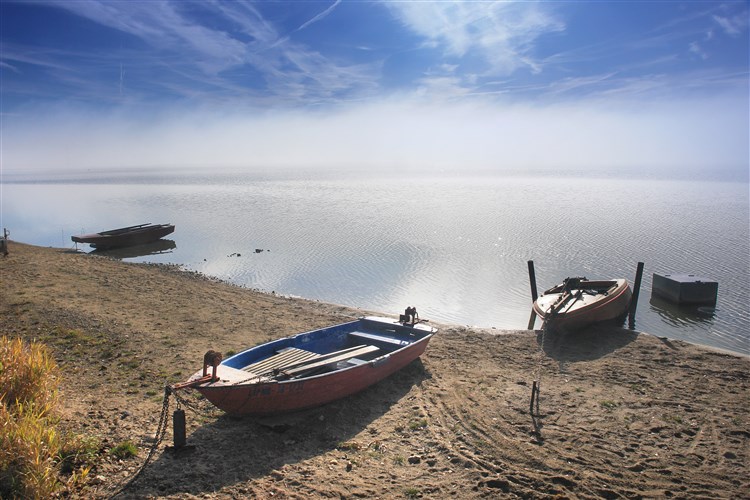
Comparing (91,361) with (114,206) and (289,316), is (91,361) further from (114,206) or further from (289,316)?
(114,206)

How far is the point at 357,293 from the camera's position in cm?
2445

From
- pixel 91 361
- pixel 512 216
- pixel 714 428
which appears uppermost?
pixel 512 216

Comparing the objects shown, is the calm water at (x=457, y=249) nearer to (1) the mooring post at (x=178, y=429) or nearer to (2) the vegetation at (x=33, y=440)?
(1) the mooring post at (x=178, y=429)

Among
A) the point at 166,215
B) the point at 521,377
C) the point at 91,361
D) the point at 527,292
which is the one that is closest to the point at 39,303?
the point at 91,361

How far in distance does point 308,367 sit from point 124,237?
3197 cm

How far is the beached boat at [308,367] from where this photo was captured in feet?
29.3

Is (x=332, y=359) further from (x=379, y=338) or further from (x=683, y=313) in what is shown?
(x=683, y=313)

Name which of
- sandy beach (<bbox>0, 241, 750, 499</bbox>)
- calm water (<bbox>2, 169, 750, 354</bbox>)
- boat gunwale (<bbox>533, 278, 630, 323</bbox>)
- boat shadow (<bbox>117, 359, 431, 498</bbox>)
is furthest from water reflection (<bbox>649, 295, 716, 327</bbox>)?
boat shadow (<bbox>117, 359, 431, 498</bbox>)

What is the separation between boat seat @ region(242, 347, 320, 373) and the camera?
10375 millimetres

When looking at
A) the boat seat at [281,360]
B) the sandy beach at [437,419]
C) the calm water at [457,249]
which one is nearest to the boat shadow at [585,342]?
the sandy beach at [437,419]

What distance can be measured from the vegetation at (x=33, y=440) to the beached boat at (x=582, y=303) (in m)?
13.9

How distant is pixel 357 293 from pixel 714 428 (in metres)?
16.6

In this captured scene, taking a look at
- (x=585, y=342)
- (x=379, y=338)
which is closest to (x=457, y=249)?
(x=585, y=342)

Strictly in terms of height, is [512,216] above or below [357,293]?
above
